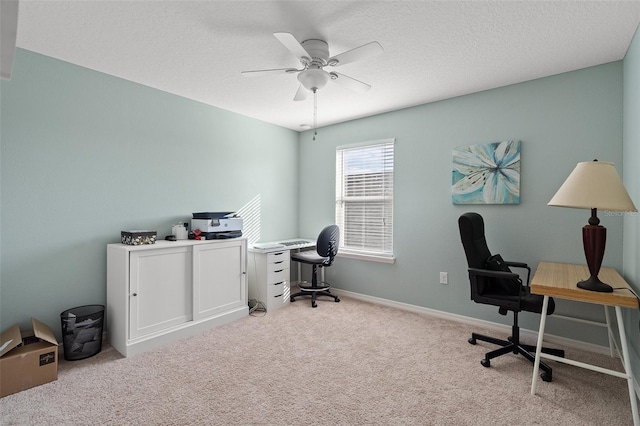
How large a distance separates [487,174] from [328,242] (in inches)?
74.6

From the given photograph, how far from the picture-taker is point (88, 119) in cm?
270

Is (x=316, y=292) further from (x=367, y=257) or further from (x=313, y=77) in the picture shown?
(x=313, y=77)

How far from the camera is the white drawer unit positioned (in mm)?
3615

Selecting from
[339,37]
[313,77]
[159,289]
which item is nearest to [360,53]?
[339,37]

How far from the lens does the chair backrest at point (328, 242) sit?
12.3ft

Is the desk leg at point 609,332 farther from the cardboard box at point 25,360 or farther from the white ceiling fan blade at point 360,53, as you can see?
the cardboard box at point 25,360

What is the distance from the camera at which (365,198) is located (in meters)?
4.07

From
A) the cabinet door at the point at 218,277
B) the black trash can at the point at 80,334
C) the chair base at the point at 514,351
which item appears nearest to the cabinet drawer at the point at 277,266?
the cabinet door at the point at 218,277

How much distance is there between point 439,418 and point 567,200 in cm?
154

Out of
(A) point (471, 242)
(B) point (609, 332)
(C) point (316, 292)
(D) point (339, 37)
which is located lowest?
(C) point (316, 292)

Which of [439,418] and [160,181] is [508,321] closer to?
[439,418]

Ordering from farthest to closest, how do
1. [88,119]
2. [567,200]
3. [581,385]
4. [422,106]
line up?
[422,106] → [88,119] → [581,385] → [567,200]

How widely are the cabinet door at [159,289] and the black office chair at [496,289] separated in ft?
8.30

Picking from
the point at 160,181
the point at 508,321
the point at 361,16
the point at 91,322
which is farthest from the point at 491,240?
the point at 91,322
